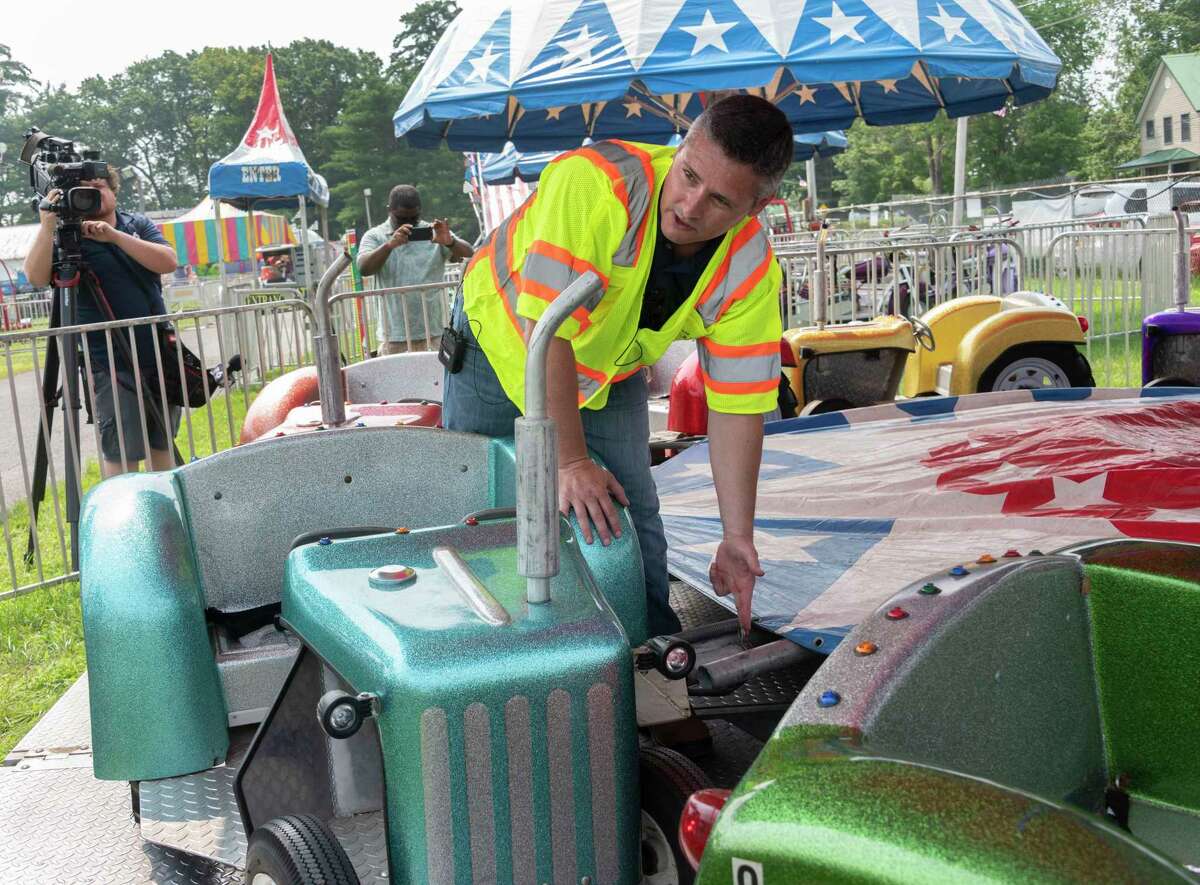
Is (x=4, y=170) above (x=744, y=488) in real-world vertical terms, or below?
above

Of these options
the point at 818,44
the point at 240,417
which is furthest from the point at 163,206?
the point at 818,44

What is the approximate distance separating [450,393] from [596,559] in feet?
2.46

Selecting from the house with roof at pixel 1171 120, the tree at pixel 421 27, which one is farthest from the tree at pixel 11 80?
the house with roof at pixel 1171 120

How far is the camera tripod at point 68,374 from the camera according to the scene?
14.9 feet

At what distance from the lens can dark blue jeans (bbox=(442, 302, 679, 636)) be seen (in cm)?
244

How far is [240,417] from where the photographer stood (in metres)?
9.65

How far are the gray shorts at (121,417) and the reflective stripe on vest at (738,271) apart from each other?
3.24m

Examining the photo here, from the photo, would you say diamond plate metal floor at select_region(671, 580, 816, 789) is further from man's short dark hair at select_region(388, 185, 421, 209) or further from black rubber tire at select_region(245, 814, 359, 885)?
man's short dark hair at select_region(388, 185, 421, 209)

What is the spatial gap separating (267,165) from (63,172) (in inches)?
404

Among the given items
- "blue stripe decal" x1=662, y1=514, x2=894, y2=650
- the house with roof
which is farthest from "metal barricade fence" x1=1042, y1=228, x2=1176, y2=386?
the house with roof

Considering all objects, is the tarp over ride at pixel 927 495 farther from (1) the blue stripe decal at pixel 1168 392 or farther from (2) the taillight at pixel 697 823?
(2) the taillight at pixel 697 823

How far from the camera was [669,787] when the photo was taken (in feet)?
5.84

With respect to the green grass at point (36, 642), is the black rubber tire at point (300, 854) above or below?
above

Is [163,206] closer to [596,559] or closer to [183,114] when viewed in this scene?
[183,114]
